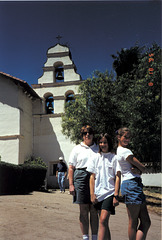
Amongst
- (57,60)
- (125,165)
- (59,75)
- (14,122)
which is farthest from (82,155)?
(14,122)

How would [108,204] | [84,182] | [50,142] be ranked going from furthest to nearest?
[50,142], [84,182], [108,204]

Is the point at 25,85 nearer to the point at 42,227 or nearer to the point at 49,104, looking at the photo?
the point at 49,104

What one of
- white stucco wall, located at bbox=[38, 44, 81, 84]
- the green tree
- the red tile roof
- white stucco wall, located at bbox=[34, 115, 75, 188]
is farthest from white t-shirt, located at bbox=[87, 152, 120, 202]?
the red tile roof

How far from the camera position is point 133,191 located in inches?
109

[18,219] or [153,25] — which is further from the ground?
[153,25]

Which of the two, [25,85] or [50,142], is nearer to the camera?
[50,142]

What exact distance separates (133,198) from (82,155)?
3.09 feet

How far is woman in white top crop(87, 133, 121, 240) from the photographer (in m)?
2.84

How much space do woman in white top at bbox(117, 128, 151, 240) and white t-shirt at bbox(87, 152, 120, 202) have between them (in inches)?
4.7

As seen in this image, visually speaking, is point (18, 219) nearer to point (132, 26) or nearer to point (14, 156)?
point (132, 26)

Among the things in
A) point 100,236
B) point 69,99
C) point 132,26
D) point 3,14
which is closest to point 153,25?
point 132,26

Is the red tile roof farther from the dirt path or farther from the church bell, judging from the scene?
the dirt path

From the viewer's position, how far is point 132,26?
541cm

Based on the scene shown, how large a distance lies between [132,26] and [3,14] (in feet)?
8.98
